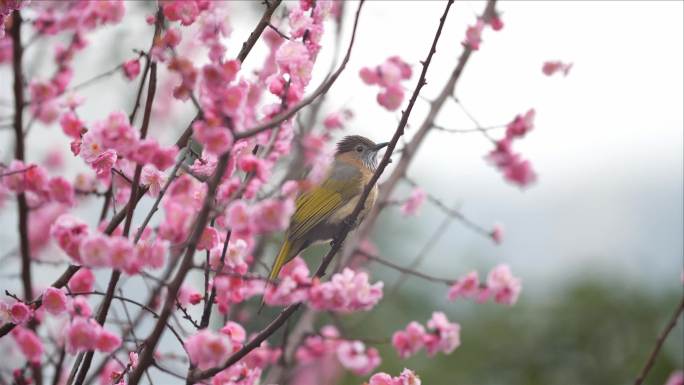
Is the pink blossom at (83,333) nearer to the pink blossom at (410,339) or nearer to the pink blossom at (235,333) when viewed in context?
the pink blossom at (235,333)

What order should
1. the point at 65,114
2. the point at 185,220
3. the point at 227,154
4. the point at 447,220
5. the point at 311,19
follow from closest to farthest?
the point at 227,154
the point at 185,220
the point at 311,19
the point at 65,114
the point at 447,220

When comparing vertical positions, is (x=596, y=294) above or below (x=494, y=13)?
above

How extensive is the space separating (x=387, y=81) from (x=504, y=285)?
0.75m

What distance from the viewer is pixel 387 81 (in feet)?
8.30

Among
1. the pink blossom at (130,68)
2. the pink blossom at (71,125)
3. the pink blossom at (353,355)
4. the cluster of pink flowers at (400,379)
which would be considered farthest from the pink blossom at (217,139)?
the pink blossom at (130,68)

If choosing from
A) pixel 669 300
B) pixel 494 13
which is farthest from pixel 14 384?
pixel 669 300

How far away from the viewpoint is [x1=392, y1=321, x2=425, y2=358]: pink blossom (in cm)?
216

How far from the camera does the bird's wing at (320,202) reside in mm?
3100

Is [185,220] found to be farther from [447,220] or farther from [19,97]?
[447,220]

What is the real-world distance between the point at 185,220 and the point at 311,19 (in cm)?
73

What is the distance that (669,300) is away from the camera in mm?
9094

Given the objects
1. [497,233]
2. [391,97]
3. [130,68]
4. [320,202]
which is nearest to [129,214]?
[391,97]

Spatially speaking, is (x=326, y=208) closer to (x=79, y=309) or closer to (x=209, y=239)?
(x=209, y=239)

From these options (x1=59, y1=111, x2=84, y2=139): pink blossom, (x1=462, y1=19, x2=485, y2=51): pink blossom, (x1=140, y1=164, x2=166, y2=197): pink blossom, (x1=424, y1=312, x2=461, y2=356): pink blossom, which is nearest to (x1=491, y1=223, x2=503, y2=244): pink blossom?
(x1=462, y1=19, x2=485, y2=51): pink blossom
